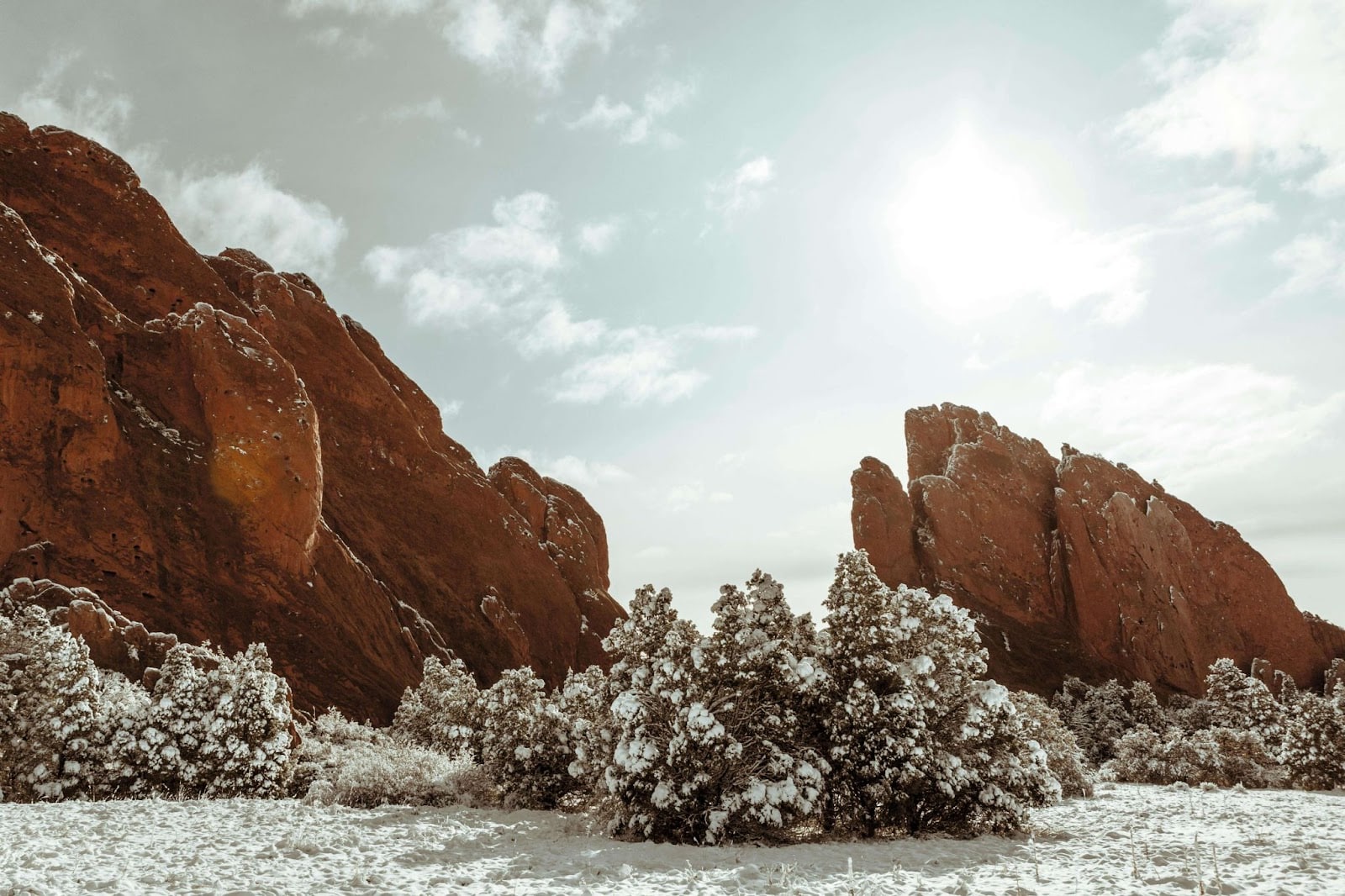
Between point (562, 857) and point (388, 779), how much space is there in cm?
1053

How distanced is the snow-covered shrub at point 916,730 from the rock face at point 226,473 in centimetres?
3796

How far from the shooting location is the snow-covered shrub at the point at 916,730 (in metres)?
17.0

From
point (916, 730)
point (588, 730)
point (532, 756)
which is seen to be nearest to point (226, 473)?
point (532, 756)

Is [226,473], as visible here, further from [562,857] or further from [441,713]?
[562,857]

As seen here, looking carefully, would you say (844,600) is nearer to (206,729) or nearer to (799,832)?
(799,832)

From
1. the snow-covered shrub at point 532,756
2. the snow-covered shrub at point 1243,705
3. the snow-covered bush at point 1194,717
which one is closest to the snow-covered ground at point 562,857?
the snow-covered shrub at point 532,756

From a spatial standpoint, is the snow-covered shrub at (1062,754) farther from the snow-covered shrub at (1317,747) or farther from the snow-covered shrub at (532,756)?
the snow-covered shrub at (532,756)

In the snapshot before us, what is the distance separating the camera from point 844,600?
1858cm

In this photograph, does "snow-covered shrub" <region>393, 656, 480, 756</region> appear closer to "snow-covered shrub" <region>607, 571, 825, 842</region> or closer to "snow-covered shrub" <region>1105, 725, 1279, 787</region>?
"snow-covered shrub" <region>607, 571, 825, 842</region>

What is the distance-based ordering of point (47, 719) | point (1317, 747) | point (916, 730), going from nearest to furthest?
point (916, 730)
point (47, 719)
point (1317, 747)

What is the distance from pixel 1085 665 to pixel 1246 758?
5151cm

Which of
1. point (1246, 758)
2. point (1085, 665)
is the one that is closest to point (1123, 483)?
point (1085, 665)

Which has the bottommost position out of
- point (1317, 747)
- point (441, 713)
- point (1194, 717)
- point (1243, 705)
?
point (441, 713)

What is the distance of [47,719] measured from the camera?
21.1 m
